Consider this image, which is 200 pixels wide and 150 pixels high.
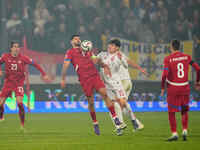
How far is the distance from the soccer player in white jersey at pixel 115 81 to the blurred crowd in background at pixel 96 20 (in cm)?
1092

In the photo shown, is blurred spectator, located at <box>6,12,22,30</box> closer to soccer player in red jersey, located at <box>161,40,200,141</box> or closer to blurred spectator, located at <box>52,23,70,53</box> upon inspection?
blurred spectator, located at <box>52,23,70,53</box>

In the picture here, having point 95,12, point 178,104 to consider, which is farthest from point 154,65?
point 178,104

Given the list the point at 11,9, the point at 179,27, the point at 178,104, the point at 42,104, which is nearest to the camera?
the point at 178,104

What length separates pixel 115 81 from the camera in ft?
38.5

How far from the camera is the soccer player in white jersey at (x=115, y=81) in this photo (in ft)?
38.2

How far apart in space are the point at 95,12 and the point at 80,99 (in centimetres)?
447

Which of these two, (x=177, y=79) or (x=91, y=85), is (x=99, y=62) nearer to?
(x=91, y=85)

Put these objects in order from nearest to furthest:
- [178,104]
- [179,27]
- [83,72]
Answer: [178,104] < [83,72] < [179,27]

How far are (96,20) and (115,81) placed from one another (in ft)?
40.1

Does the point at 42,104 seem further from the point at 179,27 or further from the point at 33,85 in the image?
the point at 179,27

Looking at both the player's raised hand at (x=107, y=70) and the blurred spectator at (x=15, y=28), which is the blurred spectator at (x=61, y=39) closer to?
the blurred spectator at (x=15, y=28)

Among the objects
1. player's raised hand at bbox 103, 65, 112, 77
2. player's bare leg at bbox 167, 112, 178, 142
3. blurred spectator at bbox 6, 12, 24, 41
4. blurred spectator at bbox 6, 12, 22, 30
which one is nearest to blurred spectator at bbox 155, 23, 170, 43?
blurred spectator at bbox 6, 12, 24, 41

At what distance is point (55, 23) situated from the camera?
23.4 m

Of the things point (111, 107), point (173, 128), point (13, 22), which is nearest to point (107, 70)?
point (111, 107)
